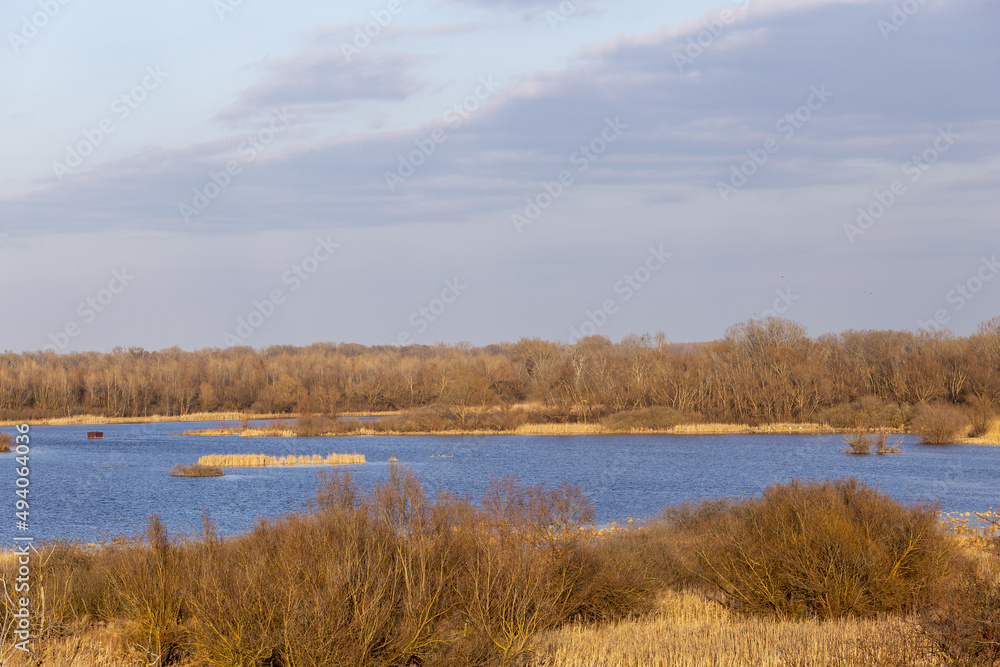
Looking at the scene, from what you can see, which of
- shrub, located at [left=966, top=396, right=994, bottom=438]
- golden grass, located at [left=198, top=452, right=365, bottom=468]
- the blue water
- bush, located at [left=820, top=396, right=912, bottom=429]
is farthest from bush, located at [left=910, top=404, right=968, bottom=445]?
golden grass, located at [left=198, top=452, right=365, bottom=468]

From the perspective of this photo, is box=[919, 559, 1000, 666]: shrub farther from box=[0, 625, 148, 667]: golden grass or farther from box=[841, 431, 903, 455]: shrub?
box=[841, 431, 903, 455]: shrub

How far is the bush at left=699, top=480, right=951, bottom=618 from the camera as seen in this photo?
513 inches

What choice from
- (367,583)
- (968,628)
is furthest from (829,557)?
(367,583)

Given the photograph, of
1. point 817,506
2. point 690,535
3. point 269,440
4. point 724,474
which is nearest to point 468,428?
point 269,440

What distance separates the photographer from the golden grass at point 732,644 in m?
9.27

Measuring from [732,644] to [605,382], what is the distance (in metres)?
74.8

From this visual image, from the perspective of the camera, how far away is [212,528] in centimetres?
1259

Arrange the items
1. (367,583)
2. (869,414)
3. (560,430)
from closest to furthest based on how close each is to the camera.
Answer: (367,583)
(869,414)
(560,430)

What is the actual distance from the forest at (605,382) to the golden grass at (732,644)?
2422 inches

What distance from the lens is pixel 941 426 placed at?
58.7m

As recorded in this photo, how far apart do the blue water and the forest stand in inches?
352

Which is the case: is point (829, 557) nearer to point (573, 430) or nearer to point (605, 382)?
point (573, 430)

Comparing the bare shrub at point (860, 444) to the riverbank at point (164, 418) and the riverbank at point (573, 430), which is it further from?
the riverbank at point (164, 418)

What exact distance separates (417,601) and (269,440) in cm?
6920
